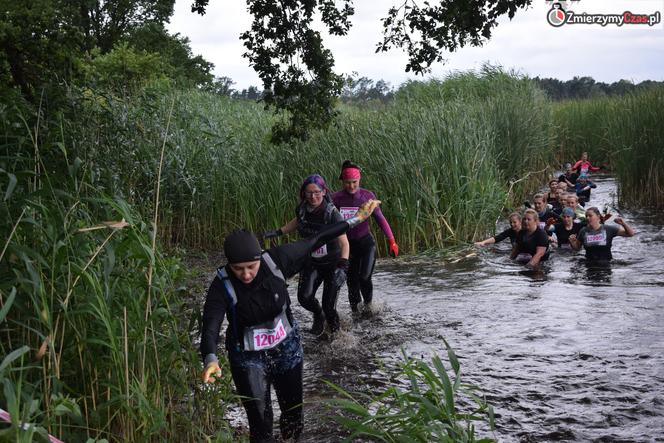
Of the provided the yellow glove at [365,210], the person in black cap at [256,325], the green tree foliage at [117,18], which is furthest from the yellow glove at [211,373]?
the green tree foliage at [117,18]

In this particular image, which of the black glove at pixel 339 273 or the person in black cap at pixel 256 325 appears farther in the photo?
the black glove at pixel 339 273

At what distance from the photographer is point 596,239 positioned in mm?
11242

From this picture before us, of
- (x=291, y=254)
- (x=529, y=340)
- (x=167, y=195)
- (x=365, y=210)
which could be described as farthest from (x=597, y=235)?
(x=291, y=254)

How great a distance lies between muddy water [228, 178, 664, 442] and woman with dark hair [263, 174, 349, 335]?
373 mm

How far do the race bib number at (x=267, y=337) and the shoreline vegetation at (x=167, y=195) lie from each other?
506mm

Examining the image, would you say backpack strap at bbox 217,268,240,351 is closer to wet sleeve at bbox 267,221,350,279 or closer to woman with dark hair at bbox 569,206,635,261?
wet sleeve at bbox 267,221,350,279

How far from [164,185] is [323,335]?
5587 mm

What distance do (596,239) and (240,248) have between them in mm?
8500

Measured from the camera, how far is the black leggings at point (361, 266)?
867 cm

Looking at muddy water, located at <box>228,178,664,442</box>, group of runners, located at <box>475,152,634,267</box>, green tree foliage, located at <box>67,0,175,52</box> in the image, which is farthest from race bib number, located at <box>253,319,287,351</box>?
green tree foliage, located at <box>67,0,175,52</box>

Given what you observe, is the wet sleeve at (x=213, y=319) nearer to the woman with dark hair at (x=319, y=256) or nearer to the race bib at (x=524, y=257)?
the woman with dark hair at (x=319, y=256)

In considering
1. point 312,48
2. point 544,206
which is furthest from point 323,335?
point 544,206

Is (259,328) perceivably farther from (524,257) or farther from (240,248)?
(524,257)

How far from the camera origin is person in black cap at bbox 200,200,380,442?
4.27 meters
